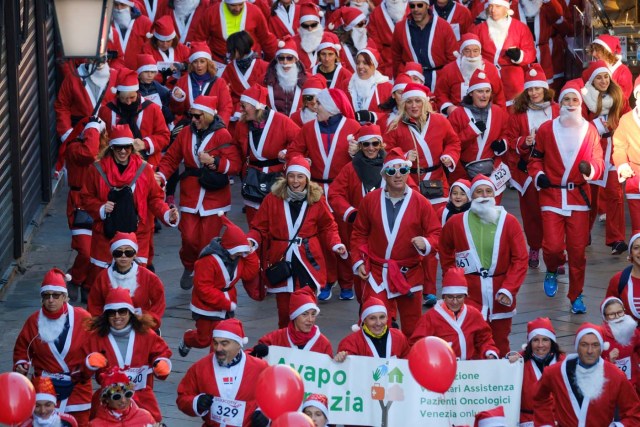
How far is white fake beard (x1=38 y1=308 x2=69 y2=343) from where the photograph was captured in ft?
Answer: 47.3

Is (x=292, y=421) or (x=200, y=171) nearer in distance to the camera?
(x=292, y=421)

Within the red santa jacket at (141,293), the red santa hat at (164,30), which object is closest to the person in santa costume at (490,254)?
the red santa jacket at (141,293)

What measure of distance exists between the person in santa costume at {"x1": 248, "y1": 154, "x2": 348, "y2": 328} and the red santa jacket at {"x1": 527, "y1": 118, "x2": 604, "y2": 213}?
2.26m

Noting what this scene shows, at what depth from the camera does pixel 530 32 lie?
22219 millimetres

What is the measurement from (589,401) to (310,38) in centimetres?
892

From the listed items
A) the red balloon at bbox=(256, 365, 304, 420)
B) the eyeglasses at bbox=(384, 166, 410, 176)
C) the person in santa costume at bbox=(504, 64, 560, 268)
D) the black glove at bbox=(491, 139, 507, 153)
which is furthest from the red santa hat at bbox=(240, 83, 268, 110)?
the red balloon at bbox=(256, 365, 304, 420)

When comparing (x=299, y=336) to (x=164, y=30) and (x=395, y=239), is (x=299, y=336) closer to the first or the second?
(x=395, y=239)

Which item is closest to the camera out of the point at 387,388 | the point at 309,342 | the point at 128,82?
the point at 387,388

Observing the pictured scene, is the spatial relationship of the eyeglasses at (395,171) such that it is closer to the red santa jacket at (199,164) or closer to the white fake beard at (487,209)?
the white fake beard at (487,209)

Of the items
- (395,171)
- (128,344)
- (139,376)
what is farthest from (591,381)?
(128,344)

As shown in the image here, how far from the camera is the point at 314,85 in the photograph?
18797mm

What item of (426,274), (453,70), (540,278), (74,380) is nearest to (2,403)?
(74,380)

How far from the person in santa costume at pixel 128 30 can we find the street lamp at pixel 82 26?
30.3 ft

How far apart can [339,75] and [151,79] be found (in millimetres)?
2064
